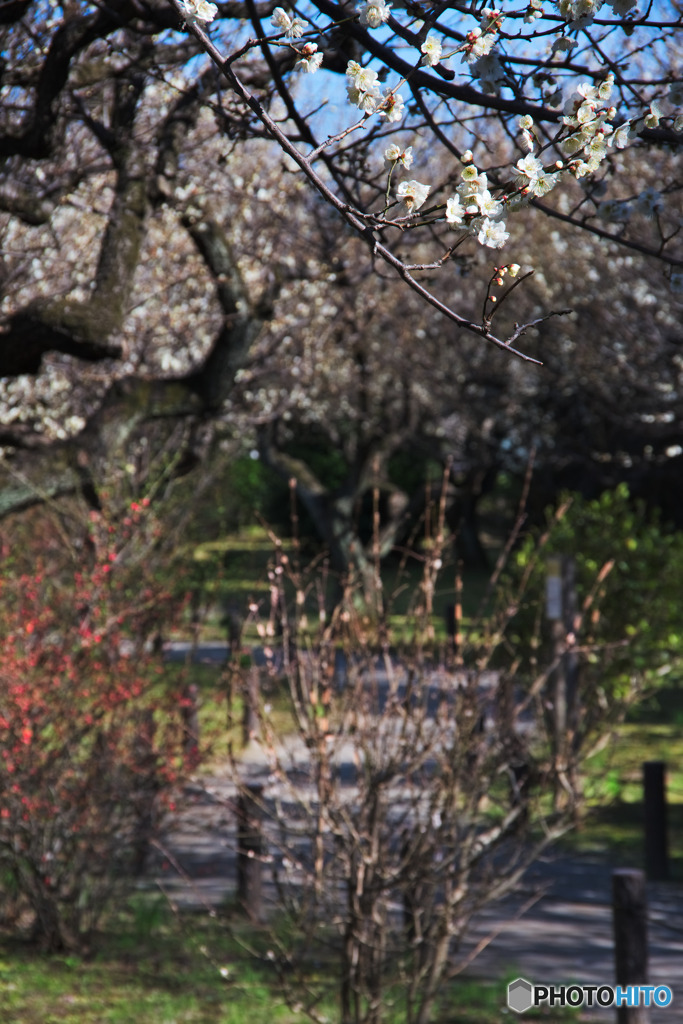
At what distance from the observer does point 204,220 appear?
21.6 feet

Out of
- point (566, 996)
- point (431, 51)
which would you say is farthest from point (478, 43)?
point (566, 996)

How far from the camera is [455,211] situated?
78.8 inches

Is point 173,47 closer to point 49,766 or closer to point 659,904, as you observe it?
point 49,766

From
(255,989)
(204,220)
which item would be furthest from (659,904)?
(204,220)

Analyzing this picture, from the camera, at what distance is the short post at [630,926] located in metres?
4.19

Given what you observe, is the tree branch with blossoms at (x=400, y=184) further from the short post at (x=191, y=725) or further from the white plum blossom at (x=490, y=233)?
the short post at (x=191, y=725)

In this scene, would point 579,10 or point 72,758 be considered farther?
point 72,758

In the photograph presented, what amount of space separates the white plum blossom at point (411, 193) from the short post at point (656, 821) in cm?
581

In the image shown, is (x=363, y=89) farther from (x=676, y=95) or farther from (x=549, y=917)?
(x=549, y=917)

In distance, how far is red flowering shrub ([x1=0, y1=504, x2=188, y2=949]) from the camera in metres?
5.39

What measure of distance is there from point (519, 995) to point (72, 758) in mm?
2576

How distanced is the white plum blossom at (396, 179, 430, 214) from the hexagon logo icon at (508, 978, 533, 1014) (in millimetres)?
4111

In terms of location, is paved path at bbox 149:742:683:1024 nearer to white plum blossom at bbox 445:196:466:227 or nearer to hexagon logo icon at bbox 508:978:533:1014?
hexagon logo icon at bbox 508:978:533:1014

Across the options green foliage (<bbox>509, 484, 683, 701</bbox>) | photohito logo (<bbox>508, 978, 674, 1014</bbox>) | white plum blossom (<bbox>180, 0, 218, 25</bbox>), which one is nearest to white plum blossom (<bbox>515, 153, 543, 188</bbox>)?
white plum blossom (<bbox>180, 0, 218, 25</bbox>)
